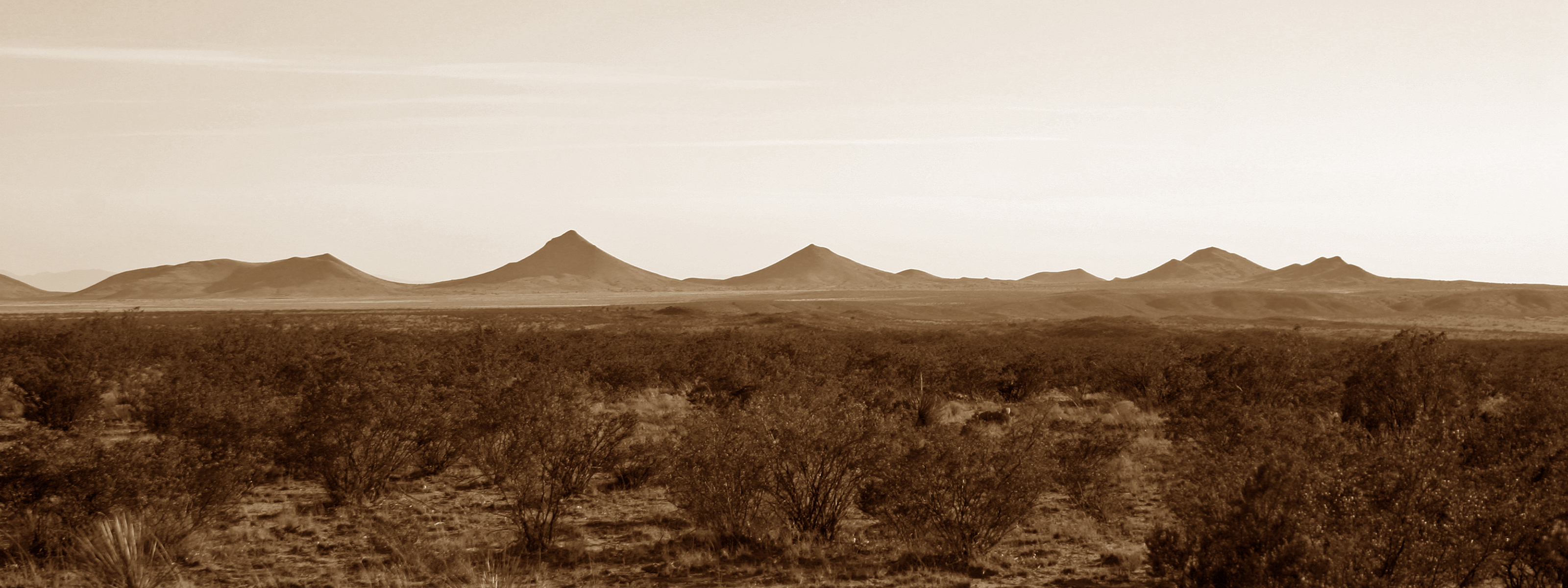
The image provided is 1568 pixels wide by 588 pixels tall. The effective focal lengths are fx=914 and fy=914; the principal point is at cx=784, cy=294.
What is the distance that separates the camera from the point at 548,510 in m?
10.9

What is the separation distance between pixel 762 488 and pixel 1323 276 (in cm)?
18752

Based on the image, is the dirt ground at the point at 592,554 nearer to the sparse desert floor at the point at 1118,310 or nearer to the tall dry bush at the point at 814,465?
the tall dry bush at the point at 814,465

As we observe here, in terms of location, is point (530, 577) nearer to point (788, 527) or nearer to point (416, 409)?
point (788, 527)

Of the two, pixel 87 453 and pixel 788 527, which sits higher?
pixel 87 453

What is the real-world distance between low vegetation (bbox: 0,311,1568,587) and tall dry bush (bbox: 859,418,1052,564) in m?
0.03

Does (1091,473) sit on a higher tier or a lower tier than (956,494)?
lower

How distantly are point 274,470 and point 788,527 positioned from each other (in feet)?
25.3

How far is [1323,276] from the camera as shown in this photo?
555 ft

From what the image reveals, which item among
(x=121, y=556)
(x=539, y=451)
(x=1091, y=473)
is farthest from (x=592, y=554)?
(x=1091, y=473)

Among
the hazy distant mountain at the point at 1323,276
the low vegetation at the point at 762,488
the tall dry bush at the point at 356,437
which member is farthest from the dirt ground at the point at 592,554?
the hazy distant mountain at the point at 1323,276

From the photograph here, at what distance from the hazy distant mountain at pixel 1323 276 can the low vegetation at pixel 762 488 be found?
15703 cm

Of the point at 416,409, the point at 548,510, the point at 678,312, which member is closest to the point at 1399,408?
the point at 548,510

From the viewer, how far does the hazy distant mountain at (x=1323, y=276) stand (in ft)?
519

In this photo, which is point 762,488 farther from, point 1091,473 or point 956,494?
point 1091,473
